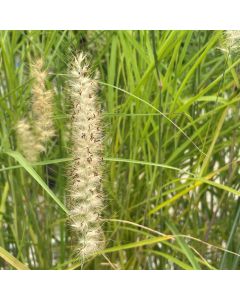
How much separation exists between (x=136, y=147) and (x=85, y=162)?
0.20 meters

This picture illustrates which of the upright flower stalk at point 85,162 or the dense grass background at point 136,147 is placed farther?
the dense grass background at point 136,147

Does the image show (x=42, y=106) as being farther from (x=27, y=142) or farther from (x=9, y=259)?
(x=9, y=259)

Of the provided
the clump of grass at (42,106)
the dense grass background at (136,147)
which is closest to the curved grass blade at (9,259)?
the dense grass background at (136,147)

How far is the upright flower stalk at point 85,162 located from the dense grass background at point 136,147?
10cm

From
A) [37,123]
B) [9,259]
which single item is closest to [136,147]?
[37,123]

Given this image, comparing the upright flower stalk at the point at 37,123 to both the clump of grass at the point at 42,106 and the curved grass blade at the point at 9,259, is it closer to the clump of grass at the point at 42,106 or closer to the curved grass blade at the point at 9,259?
the clump of grass at the point at 42,106

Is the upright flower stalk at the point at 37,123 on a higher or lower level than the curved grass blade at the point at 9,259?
higher

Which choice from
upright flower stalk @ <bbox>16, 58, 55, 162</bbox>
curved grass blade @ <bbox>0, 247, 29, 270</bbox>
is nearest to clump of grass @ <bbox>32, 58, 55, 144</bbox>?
upright flower stalk @ <bbox>16, 58, 55, 162</bbox>

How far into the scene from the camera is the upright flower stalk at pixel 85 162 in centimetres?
77

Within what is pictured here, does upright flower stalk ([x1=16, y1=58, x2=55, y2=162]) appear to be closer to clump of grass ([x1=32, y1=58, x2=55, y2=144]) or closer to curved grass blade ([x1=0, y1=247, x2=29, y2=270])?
clump of grass ([x1=32, y1=58, x2=55, y2=144])

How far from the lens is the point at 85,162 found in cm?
78

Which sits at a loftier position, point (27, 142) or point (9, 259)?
point (27, 142)

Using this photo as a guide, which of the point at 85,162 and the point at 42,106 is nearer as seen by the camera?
the point at 85,162

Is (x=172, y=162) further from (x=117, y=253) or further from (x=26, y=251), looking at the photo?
(x=26, y=251)
